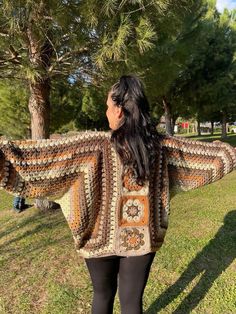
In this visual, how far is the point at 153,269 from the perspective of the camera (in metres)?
4.02

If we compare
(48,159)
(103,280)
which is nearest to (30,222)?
(103,280)

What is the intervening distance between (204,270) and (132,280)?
199 centimetres

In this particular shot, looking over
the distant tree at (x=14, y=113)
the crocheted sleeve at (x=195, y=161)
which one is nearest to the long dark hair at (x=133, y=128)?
→ the crocheted sleeve at (x=195, y=161)

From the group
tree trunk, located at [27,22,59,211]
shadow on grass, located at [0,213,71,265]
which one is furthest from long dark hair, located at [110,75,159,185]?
tree trunk, located at [27,22,59,211]

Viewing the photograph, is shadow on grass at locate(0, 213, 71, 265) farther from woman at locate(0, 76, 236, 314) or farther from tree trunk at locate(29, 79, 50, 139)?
woman at locate(0, 76, 236, 314)

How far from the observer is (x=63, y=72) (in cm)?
582

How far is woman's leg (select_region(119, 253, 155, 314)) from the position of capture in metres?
2.16

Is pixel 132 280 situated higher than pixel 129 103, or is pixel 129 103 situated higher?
pixel 129 103

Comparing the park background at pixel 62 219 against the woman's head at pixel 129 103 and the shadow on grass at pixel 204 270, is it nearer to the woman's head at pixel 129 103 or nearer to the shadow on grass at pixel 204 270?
the shadow on grass at pixel 204 270

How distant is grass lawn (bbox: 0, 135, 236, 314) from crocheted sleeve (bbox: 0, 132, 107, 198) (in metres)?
1.54

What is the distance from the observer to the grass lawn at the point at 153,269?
3357 millimetres

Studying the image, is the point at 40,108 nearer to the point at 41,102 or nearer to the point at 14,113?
the point at 41,102

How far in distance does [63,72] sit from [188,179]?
3796 mm

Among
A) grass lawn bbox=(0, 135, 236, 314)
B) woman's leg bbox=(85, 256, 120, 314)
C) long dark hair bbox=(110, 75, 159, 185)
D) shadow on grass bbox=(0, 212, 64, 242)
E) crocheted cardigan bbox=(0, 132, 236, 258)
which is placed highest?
long dark hair bbox=(110, 75, 159, 185)
